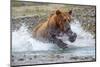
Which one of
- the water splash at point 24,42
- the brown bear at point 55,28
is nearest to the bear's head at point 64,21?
the brown bear at point 55,28

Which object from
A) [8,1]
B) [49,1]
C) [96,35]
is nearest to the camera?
[8,1]

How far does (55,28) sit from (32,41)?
36cm

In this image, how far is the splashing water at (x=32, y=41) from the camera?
2.53m

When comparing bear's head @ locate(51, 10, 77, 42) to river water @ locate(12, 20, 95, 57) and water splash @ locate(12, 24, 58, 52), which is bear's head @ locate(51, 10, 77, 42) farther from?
water splash @ locate(12, 24, 58, 52)

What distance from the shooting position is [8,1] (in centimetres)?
249

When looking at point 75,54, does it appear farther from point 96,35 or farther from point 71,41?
point 96,35

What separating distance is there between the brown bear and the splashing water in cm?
6

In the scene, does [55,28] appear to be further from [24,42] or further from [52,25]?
[24,42]

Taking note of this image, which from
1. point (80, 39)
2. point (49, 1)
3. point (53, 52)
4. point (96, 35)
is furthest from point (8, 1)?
point (96, 35)

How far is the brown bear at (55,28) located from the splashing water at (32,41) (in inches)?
2.3

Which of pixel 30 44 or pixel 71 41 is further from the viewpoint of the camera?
pixel 71 41

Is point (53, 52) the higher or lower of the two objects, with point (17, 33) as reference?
lower

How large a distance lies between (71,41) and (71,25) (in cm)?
22

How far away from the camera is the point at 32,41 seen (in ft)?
8.53
